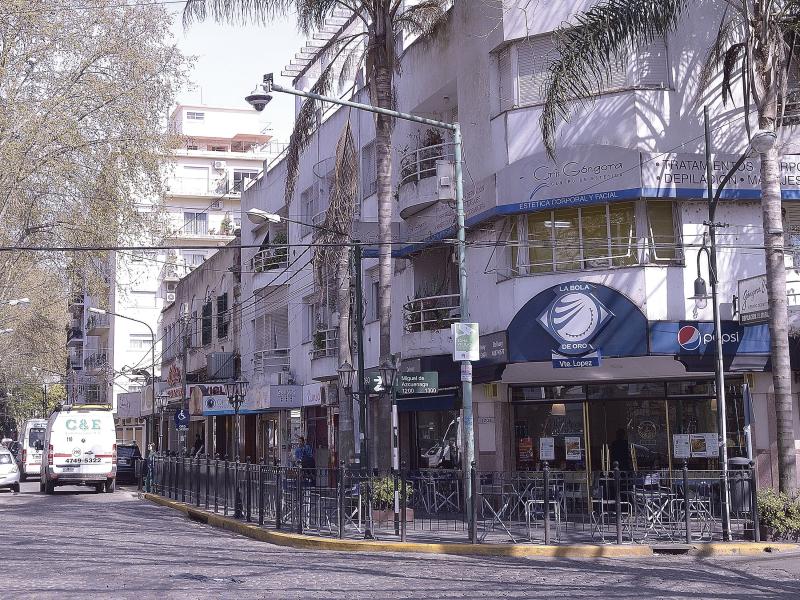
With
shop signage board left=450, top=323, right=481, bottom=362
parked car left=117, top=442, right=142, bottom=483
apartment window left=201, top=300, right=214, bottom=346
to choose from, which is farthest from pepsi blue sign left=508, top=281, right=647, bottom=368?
apartment window left=201, top=300, right=214, bottom=346

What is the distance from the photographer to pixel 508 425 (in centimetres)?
2531

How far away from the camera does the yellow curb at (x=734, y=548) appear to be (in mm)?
17328

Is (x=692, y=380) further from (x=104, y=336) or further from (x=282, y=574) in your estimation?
(x=104, y=336)

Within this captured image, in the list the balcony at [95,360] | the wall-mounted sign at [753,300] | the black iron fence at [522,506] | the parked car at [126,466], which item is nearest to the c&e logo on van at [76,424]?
the parked car at [126,466]

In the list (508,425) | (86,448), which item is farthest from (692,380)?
(86,448)

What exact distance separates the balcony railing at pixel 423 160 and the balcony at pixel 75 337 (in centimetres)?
6339

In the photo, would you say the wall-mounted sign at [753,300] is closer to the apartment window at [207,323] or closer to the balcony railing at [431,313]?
the balcony railing at [431,313]

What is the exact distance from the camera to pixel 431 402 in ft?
91.1

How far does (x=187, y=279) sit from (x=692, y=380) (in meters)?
38.8

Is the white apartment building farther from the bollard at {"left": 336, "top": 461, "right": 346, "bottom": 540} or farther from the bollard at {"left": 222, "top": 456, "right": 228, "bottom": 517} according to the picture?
the bollard at {"left": 336, "top": 461, "right": 346, "bottom": 540}

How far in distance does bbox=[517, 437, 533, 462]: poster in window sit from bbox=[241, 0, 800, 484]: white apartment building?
0.11 ft

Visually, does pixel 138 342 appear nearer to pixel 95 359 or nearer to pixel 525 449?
pixel 95 359

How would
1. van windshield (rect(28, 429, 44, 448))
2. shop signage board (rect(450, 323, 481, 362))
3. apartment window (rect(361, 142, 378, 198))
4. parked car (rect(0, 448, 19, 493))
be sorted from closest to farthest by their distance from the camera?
1. shop signage board (rect(450, 323, 481, 362))
2. apartment window (rect(361, 142, 378, 198))
3. parked car (rect(0, 448, 19, 493))
4. van windshield (rect(28, 429, 44, 448))

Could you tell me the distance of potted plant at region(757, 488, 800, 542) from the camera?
1778 centimetres
